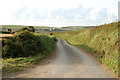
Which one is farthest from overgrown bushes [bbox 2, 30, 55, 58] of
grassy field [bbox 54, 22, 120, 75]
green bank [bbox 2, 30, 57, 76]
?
grassy field [bbox 54, 22, 120, 75]

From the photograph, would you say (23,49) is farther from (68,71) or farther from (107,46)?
(107,46)

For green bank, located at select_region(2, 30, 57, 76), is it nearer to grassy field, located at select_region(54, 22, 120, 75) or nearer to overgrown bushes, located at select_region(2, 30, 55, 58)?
overgrown bushes, located at select_region(2, 30, 55, 58)

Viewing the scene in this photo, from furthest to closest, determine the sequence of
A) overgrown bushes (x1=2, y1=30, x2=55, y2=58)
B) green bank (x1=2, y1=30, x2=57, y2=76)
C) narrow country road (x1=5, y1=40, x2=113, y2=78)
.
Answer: overgrown bushes (x1=2, y1=30, x2=55, y2=58) → green bank (x1=2, y1=30, x2=57, y2=76) → narrow country road (x1=5, y1=40, x2=113, y2=78)

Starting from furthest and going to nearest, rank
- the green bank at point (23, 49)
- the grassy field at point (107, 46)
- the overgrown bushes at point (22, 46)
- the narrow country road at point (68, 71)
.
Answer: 1. the overgrown bushes at point (22, 46)
2. the green bank at point (23, 49)
3. the grassy field at point (107, 46)
4. the narrow country road at point (68, 71)

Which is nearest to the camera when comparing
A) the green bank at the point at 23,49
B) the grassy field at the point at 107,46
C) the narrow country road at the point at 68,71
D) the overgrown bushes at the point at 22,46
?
the narrow country road at the point at 68,71

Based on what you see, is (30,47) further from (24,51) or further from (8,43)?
(8,43)

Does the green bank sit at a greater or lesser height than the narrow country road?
greater

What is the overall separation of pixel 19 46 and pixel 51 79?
31.0 feet

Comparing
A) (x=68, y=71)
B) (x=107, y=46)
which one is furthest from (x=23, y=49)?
(x=107, y=46)

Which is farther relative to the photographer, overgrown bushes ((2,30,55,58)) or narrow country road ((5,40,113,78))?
overgrown bushes ((2,30,55,58))

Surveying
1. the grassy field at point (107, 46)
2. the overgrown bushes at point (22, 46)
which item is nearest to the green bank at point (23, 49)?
the overgrown bushes at point (22, 46)

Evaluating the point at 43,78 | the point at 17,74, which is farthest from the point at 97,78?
the point at 17,74

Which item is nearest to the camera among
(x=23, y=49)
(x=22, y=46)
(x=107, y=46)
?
(x=107, y=46)

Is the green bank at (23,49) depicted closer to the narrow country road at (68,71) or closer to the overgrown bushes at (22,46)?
the overgrown bushes at (22,46)
